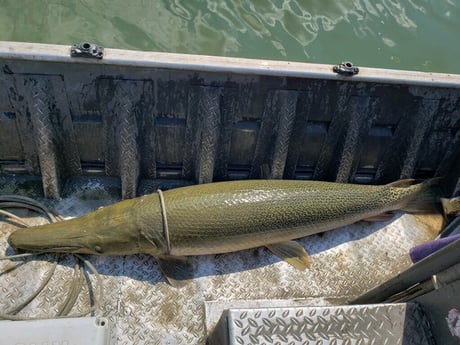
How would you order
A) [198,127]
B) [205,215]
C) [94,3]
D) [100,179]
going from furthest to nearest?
[94,3] < [100,179] < [198,127] < [205,215]

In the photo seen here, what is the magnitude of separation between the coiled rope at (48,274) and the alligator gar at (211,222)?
0.51ft

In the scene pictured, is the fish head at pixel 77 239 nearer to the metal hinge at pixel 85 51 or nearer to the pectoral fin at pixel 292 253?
the pectoral fin at pixel 292 253

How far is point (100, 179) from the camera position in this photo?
4.66 m

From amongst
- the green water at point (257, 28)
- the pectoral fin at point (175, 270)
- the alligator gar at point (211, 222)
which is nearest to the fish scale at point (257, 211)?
the alligator gar at point (211, 222)

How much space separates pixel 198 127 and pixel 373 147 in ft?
5.50

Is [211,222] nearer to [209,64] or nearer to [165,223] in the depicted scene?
[165,223]

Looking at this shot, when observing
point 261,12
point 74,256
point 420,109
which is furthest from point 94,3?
point 420,109

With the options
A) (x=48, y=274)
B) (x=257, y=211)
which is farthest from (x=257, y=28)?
(x=48, y=274)

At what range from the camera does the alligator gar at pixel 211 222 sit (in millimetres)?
3984

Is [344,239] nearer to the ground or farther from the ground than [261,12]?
nearer to the ground

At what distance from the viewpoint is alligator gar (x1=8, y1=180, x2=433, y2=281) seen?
3984 mm

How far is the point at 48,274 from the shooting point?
3998 mm

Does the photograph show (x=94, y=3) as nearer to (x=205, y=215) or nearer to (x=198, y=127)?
(x=198, y=127)

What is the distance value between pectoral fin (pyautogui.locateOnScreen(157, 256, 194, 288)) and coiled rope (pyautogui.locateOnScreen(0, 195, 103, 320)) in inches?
20.9
